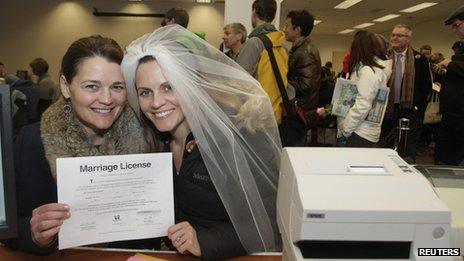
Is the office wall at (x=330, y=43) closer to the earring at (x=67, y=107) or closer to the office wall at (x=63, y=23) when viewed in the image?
the office wall at (x=63, y=23)

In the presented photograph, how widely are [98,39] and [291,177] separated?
817 millimetres

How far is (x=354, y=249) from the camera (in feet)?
2.75

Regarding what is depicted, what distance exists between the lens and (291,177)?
2.97 ft

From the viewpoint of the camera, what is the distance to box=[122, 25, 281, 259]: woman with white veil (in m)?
1.20

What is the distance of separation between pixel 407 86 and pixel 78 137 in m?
2.90

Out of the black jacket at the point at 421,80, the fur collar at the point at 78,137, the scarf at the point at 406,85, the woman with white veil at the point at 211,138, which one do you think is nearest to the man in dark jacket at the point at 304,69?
the scarf at the point at 406,85

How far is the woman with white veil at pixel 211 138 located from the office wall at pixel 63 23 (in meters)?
8.61

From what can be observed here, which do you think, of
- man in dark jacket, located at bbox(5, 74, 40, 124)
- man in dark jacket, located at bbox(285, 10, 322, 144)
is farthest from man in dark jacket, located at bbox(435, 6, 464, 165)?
man in dark jacket, located at bbox(5, 74, 40, 124)

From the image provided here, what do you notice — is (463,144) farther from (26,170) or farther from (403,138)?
(26,170)

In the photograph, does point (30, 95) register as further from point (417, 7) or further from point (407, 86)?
point (417, 7)

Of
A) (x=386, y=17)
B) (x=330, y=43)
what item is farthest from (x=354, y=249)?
(x=330, y=43)

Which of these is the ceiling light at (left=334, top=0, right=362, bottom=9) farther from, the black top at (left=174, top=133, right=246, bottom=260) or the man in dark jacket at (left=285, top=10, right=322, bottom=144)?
the black top at (left=174, top=133, right=246, bottom=260)

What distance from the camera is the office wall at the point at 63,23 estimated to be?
9.73 metres

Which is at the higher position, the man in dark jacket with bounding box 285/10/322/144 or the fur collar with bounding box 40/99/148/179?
the man in dark jacket with bounding box 285/10/322/144
